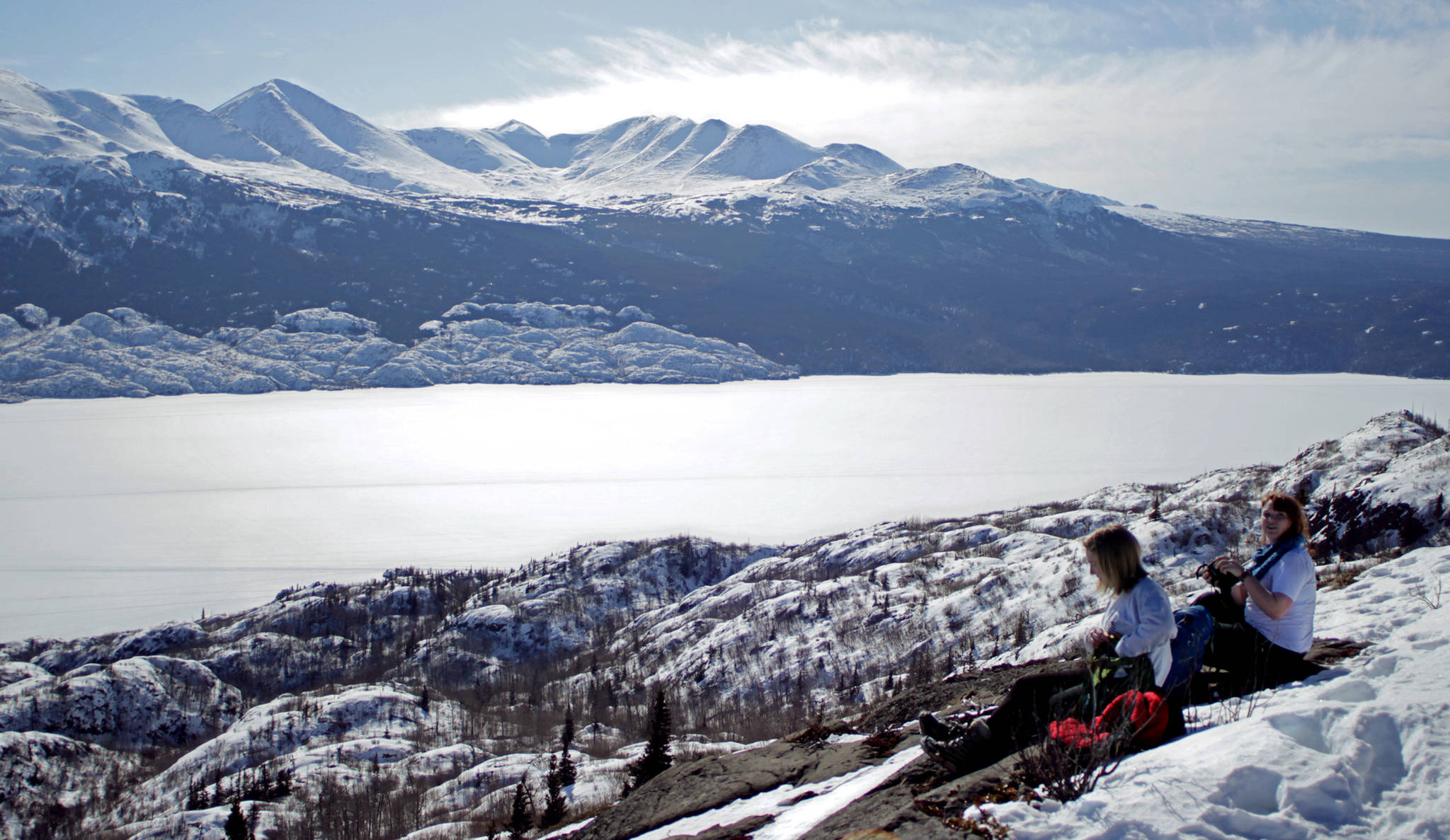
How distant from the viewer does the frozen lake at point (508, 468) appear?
224 ft

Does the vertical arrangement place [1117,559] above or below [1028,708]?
above

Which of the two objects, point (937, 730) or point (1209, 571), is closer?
point (937, 730)

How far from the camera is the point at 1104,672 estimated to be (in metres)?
5.78

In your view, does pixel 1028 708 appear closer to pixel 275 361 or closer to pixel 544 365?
pixel 544 365

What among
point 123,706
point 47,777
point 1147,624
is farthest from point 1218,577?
point 123,706

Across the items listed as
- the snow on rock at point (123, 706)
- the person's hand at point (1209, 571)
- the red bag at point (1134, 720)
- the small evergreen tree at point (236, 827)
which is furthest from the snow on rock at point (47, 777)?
the person's hand at point (1209, 571)

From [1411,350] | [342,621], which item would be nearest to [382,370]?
[342,621]

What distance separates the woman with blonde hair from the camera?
18.6ft

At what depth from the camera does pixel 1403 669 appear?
A: 6.03m

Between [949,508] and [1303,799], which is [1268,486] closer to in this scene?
[1303,799]

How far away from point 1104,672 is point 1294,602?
175 centimetres

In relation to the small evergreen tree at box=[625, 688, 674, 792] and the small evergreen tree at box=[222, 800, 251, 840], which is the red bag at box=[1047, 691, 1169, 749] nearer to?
the small evergreen tree at box=[625, 688, 674, 792]

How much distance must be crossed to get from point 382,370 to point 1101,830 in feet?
648

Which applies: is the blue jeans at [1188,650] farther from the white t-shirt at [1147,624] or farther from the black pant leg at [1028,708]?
the black pant leg at [1028,708]
